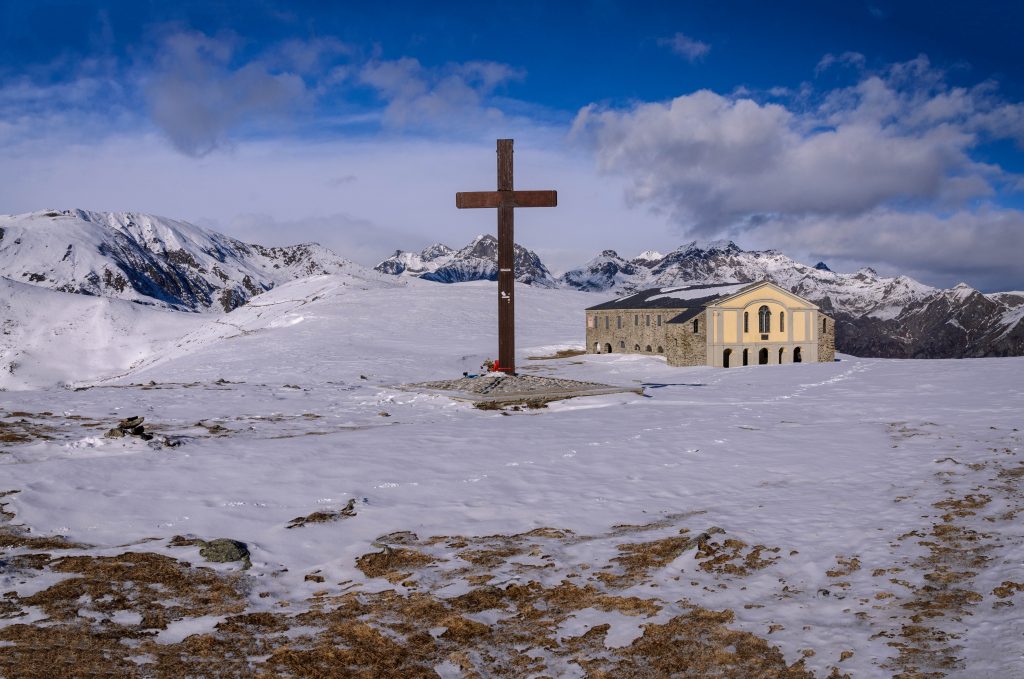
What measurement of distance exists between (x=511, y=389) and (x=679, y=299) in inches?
1599

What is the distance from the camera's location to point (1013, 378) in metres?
36.0

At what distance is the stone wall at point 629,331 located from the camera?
64750 millimetres

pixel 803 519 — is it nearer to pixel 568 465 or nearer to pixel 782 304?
pixel 568 465

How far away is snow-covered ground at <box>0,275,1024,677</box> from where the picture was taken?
826 cm

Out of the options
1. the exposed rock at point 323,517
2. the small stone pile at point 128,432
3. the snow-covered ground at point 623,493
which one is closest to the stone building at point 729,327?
the snow-covered ground at point 623,493

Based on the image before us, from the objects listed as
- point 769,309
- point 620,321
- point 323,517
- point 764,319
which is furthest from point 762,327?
point 323,517

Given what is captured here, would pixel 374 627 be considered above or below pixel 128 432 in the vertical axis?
below

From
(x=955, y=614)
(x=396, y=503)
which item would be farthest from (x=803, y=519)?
(x=396, y=503)

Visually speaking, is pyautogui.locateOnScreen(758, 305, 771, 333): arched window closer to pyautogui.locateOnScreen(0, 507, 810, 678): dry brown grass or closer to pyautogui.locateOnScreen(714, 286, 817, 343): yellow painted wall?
pyautogui.locateOnScreen(714, 286, 817, 343): yellow painted wall

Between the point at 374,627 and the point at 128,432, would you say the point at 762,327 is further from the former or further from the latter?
the point at 374,627

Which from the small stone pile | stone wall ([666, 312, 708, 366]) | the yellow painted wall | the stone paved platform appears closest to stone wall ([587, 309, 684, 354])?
stone wall ([666, 312, 708, 366])

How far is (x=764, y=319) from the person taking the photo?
6119 centimetres

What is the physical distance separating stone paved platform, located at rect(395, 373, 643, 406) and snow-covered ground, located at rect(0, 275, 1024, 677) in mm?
862

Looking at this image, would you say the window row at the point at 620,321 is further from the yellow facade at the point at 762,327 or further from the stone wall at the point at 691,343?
the yellow facade at the point at 762,327
